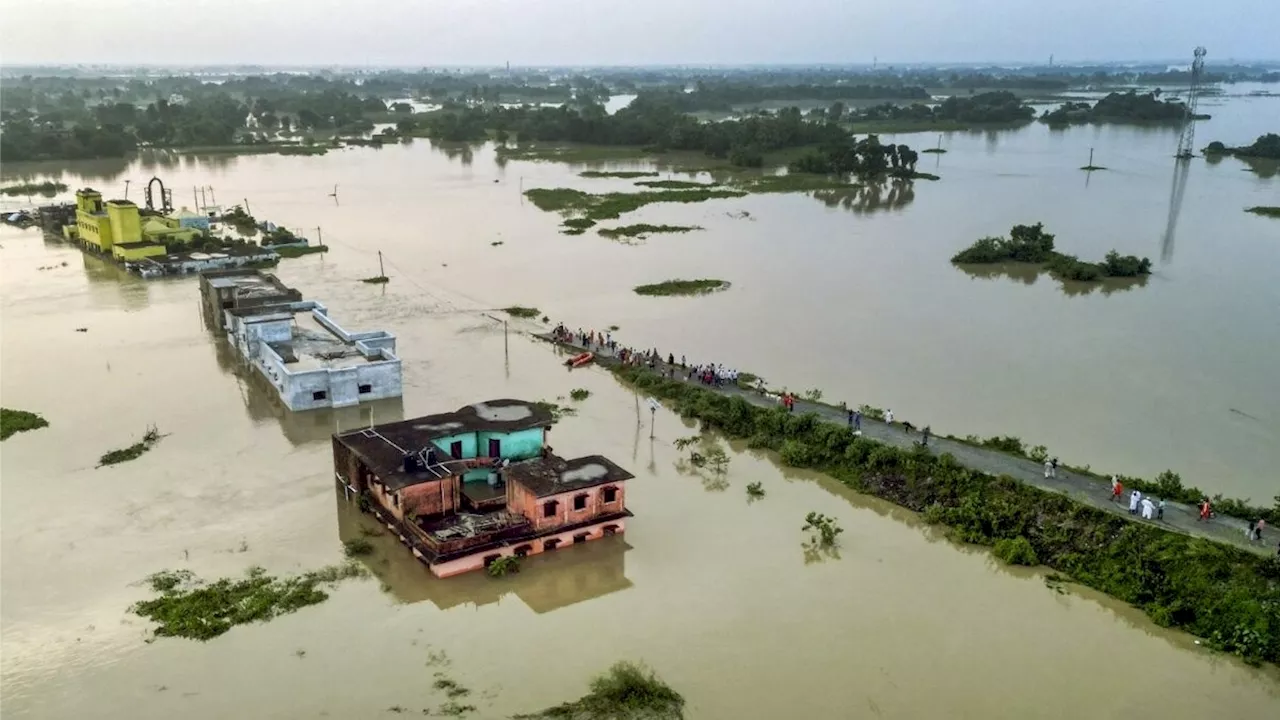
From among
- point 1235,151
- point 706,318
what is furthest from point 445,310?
point 1235,151

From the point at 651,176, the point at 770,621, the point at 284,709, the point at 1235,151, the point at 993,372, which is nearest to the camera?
the point at 284,709

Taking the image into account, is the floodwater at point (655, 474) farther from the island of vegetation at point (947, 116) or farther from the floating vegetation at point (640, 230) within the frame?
the island of vegetation at point (947, 116)

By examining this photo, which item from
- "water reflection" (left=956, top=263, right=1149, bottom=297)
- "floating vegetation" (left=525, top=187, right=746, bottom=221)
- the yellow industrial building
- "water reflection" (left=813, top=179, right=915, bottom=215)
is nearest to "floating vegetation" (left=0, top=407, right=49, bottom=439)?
the yellow industrial building

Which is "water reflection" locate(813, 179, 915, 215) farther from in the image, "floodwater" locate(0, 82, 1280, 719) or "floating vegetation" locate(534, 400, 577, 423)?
"floating vegetation" locate(534, 400, 577, 423)

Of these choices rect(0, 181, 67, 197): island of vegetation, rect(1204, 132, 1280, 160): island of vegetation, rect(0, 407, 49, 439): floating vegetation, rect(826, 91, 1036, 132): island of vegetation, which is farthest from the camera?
rect(826, 91, 1036, 132): island of vegetation

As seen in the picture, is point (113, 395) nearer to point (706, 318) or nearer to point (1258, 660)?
point (706, 318)

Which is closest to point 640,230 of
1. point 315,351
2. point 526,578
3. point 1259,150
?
point 315,351

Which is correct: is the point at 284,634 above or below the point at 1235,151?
below
